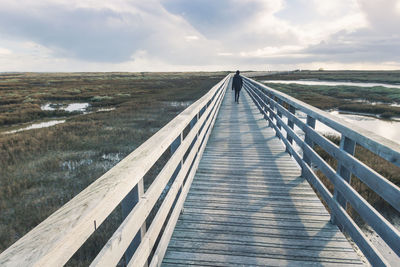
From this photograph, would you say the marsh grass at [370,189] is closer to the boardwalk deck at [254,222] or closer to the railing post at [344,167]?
the boardwalk deck at [254,222]

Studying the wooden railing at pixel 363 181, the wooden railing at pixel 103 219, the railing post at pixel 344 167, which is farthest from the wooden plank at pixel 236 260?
the railing post at pixel 344 167

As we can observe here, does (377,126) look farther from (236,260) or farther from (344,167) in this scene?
(236,260)

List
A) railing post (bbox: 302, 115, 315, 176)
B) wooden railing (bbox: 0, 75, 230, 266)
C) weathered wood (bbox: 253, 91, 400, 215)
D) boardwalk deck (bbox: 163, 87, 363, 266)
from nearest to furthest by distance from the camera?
1. wooden railing (bbox: 0, 75, 230, 266)
2. weathered wood (bbox: 253, 91, 400, 215)
3. boardwalk deck (bbox: 163, 87, 363, 266)
4. railing post (bbox: 302, 115, 315, 176)

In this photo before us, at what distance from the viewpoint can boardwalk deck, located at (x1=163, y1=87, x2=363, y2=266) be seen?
9.13ft

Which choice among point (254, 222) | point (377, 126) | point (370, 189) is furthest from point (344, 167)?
point (377, 126)

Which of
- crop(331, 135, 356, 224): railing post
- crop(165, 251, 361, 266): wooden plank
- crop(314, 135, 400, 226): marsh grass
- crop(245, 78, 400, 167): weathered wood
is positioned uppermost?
crop(245, 78, 400, 167): weathered wood

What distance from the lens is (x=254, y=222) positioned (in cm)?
342

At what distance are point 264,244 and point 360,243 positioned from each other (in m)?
0.93

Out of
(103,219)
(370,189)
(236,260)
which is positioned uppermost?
(103,219)

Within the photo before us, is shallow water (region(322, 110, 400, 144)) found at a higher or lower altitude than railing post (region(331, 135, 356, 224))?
lower

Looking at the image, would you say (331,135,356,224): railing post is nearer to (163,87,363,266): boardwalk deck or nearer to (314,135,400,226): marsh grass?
(163,87,363,266): boardwalk deck

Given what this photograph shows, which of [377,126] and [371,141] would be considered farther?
[377,126]

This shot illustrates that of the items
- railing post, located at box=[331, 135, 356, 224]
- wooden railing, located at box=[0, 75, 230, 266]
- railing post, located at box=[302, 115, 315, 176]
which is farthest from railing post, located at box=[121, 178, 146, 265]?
railing post, located at box=[302, 115, 315, 176]

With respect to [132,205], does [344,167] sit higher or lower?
lower
